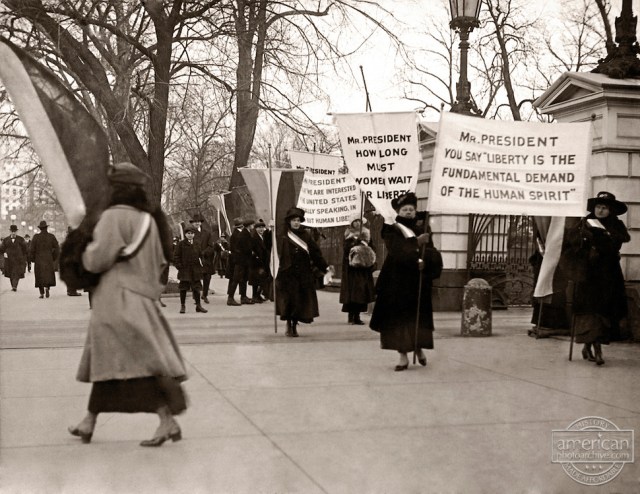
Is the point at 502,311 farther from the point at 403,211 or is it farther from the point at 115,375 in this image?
the point at 115,375

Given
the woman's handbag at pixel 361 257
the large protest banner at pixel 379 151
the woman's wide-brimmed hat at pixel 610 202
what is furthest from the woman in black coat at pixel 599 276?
the woman's handbag at pixel 361 257

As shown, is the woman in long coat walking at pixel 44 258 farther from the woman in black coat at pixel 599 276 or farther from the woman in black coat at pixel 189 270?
the woman in black coat at pixel 599 276

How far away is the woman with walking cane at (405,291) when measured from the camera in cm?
861

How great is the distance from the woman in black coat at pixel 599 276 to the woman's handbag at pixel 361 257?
4.57 m

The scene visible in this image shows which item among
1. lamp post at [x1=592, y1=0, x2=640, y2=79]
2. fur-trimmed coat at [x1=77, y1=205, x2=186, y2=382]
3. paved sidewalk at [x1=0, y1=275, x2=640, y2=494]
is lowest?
paved sidewalk at [x1=0, y1=275, x2=640, y2=494]

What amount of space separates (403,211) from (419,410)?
2596mm

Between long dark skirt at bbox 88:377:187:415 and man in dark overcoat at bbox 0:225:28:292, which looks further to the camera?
man in dark overcoat at bbox 0:225:28:292

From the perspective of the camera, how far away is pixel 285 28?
43.6 ft

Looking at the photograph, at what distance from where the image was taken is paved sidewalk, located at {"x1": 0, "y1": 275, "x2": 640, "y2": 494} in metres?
4.66

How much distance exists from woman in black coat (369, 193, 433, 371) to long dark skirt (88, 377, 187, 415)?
3811 mm

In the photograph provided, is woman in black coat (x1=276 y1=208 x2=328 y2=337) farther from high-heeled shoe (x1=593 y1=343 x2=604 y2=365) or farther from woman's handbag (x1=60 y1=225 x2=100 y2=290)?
woman's handbag (x1=60 y1=225 x2=100 y2=290)

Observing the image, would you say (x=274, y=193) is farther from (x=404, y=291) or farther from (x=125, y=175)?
(x=125, y=175)

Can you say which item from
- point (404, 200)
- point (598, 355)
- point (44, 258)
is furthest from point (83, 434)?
point (44, 258)

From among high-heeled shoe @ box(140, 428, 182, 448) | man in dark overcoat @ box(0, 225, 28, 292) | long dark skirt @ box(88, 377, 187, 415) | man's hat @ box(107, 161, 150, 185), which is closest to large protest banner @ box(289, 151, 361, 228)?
high-heeled shoe @ box(140, 428, 182, 448)
